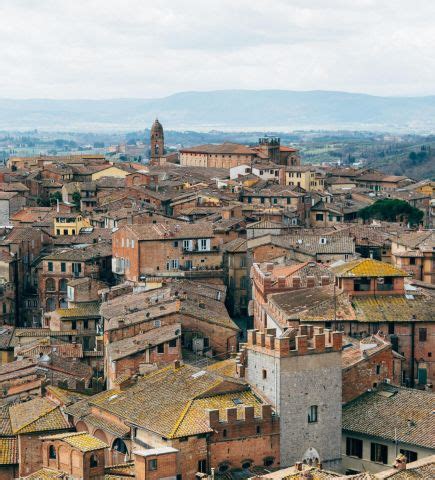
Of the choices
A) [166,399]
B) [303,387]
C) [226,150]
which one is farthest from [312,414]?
[226,150]

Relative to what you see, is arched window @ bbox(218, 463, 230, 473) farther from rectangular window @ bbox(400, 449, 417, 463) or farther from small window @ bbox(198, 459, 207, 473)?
rectangular window @ bbox(400, 449, 417, 463)

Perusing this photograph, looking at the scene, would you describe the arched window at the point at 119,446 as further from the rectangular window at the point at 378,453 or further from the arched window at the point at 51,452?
the rectangular window at the point at 378,453

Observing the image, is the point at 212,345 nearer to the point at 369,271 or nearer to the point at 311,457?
the point at 369,271

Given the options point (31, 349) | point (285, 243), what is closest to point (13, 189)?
point (285, 243)

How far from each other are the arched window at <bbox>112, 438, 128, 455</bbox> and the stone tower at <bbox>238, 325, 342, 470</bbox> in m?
5.52

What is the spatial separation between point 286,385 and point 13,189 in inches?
3286

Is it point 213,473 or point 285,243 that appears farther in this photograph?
point 285,243

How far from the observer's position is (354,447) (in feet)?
174

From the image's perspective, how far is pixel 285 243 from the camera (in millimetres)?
90438

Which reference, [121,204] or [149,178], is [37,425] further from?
[149,178]

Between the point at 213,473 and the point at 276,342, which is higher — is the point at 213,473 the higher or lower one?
the lower one

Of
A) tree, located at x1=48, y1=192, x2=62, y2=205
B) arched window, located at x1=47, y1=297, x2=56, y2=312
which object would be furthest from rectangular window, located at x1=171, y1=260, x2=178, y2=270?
tree, located at x1=48, y1=192, x2=62, y2=205

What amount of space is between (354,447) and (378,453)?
4.33 ft

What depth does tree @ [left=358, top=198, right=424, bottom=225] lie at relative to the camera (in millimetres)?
124688
